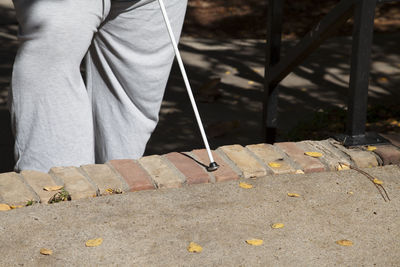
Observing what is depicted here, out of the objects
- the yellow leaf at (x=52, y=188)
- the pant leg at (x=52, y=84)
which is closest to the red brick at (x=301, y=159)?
the pant leg at (x=52, y=84)

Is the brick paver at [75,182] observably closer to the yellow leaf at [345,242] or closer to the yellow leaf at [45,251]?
the yellow leaf at [45,251]

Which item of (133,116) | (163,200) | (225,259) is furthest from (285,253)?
(133,116)

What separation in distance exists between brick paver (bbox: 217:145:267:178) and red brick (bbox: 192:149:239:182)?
5 cm

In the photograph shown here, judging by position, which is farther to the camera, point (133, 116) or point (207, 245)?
point (133, 116)

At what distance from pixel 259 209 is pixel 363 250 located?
1.54ft

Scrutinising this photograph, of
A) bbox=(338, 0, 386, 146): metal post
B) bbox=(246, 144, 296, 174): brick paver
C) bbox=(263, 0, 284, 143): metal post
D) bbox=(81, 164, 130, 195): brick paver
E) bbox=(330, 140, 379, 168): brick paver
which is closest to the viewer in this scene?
bbox=(81, 164, 130, 195): brick paver

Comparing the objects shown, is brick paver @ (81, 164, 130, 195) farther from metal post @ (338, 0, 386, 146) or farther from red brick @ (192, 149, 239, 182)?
metal post @ (338, 0, 386, 146)

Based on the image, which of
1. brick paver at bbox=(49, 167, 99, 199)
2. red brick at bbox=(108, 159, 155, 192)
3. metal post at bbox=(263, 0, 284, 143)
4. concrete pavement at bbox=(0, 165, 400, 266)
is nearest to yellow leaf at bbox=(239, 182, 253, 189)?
concrete pavement at bbox=(0, 165, 400, 266)

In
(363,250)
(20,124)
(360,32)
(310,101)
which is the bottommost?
(310,101)

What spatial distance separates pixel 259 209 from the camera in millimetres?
2992

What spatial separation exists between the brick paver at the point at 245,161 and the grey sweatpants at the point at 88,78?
0.46 meters

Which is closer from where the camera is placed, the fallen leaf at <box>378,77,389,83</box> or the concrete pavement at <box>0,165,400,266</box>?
the concrete pavement at <box>0,165,400,266</box>

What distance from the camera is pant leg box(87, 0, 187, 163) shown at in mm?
3369

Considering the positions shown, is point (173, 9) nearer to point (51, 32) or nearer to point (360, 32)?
point (51, 32)
